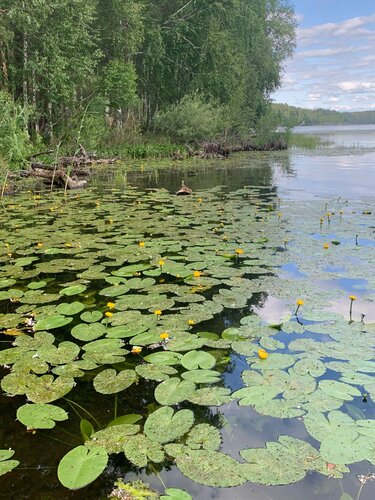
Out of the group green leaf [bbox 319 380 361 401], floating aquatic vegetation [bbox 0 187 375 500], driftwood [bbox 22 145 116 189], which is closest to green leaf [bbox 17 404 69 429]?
floating aquatic vegetation [bbox 0 187 375 500]

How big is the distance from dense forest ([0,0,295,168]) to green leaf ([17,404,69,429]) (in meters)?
6.80

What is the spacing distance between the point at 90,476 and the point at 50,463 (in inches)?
8.7

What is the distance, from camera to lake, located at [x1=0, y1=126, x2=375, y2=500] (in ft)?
4.53

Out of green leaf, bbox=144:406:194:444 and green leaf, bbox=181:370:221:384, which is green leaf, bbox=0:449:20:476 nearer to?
green leaf, bbox=144:406:194:444

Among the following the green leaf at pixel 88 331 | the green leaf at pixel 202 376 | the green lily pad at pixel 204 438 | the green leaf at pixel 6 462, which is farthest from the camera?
the green leaf at pixel 88 331

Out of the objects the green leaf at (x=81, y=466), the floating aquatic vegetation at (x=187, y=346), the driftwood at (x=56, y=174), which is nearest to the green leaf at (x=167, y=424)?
the floating aquatic vegetation at (x=187, y=346)

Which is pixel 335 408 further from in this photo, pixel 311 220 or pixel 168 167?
pixel 168 167

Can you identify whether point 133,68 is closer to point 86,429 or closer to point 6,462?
point 86,429

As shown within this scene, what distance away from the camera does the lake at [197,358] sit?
1.38 metres

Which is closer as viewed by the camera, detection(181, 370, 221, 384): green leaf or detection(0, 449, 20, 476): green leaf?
detection(0, 449, 20, 476): green leaf

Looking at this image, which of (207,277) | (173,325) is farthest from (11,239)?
(173,325)

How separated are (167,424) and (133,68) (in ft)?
55.7

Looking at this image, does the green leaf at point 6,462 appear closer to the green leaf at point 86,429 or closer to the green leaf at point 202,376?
the green leaf at point 86,429

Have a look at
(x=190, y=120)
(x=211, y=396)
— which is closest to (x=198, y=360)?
(x=211, y=396)
